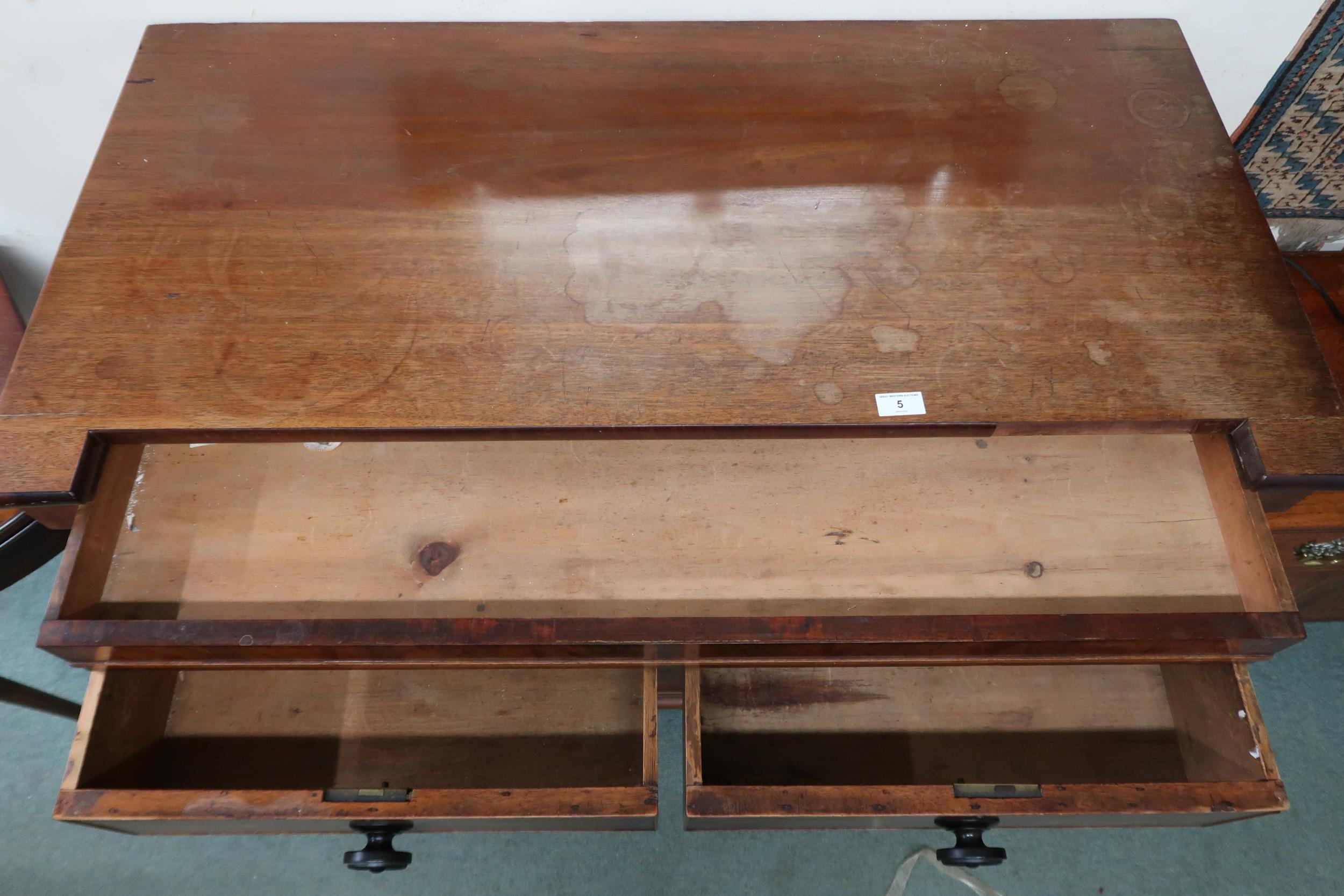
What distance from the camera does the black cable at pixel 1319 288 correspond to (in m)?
1.09

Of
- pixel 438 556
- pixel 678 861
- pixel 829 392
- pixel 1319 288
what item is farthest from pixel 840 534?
pixel 1319 288

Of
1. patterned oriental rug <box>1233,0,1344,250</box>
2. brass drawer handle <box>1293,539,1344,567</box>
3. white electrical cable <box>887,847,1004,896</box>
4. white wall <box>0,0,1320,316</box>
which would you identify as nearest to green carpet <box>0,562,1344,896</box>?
white electrical cable <box>887,847,1004,896</box>

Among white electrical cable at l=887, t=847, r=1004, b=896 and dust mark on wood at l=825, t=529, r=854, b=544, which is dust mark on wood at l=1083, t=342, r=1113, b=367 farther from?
white electrical cable at l=887, t=847, r=1004, b=896

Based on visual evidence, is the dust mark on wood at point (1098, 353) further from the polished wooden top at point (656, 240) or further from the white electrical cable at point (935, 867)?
the white electrical cable at point (935, 867)

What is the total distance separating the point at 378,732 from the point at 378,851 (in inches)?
6.8

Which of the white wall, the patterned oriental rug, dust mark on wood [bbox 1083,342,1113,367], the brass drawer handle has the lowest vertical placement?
the brass drawer handle

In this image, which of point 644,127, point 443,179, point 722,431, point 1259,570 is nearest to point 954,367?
point 722,431

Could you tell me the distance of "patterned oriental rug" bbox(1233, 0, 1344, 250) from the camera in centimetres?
98

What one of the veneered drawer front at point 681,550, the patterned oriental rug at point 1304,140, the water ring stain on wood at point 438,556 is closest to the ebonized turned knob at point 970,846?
the veneered drawer front at point 681,550

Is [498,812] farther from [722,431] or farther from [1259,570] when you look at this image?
[1259,570]

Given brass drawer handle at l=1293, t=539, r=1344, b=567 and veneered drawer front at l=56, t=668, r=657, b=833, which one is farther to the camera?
brass drawer handle at l=1293, t=539, r=1344, b=567

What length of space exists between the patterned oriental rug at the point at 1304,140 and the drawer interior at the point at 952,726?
78 centimetres

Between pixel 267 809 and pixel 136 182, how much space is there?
2.21 feet

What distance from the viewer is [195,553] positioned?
763 mm
